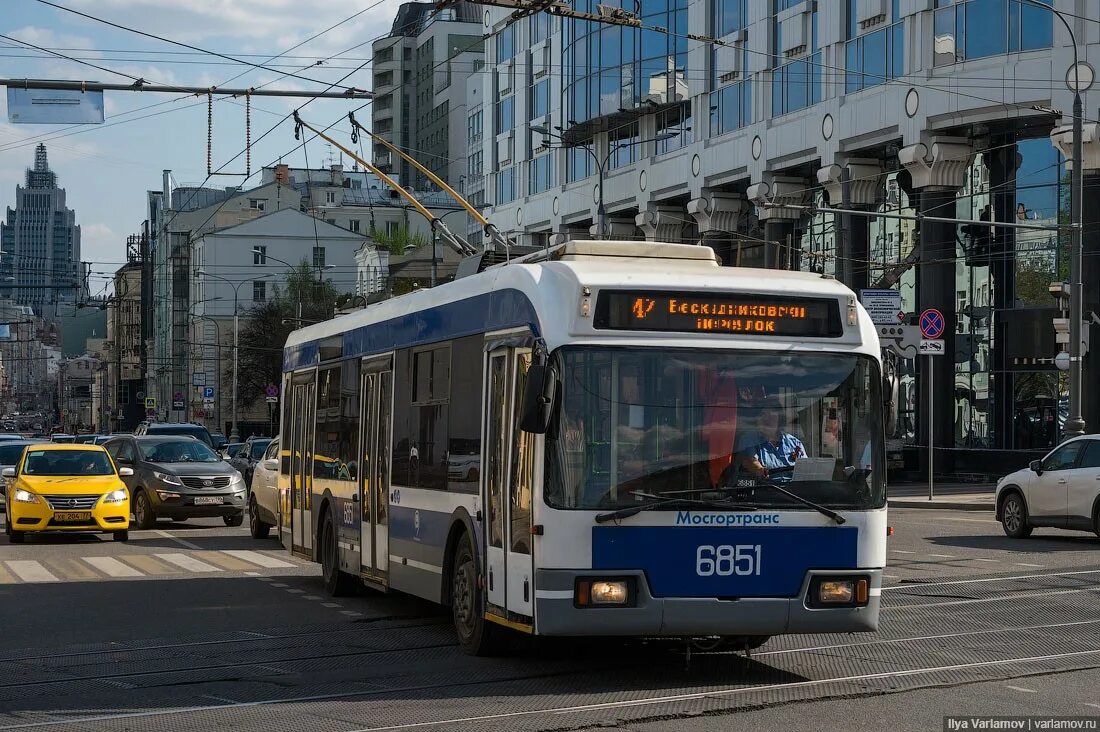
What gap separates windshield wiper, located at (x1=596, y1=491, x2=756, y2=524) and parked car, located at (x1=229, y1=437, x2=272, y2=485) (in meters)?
28.4

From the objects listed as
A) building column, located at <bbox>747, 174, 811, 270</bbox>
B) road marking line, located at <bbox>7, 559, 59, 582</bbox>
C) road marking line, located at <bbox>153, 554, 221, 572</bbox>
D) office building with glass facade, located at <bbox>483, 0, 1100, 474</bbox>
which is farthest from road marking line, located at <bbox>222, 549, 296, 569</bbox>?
building column, located at <bbox>747, 174, 811, 270</bbox>

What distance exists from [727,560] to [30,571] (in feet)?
38.8

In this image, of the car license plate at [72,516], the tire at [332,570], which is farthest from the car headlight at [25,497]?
the tire at [332,570]

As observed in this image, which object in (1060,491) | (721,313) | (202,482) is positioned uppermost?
(721,313)

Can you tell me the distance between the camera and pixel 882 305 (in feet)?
113

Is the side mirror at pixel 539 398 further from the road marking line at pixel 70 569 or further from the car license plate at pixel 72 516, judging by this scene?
the car license plate at pixel 72 516

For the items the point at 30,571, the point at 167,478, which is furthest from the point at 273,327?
the point at 30,571

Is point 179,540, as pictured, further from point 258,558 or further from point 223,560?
point 223,560

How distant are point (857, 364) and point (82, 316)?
19256 cm

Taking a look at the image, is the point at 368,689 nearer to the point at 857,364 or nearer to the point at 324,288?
the point at 857,364

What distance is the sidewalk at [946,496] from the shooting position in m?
33.8

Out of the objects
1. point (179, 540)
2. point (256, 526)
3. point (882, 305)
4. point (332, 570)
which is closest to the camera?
point (332, 570)

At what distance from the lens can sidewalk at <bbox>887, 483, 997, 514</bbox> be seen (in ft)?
111

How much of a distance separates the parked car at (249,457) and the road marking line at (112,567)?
16.2 metres
